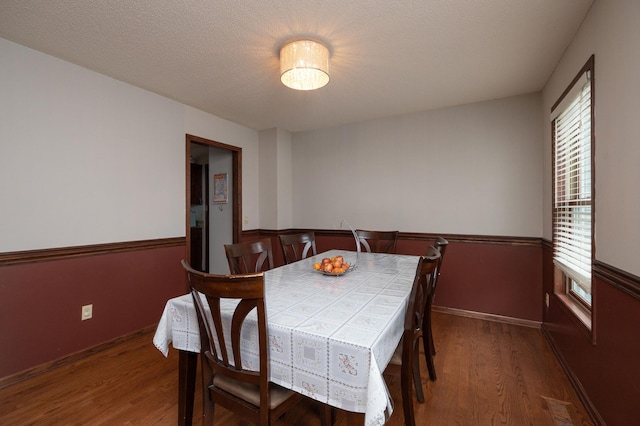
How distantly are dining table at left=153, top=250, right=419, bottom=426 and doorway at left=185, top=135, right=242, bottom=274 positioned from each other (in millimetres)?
2336

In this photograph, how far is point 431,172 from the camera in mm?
3314

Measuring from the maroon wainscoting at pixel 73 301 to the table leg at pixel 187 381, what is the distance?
1524 mm

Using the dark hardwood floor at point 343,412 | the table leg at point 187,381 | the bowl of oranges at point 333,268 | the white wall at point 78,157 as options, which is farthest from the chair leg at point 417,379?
the white wall at point 78,157

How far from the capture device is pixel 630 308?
4.08ft

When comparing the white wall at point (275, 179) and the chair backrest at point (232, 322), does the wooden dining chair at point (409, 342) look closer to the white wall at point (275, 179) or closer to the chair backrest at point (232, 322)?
the chair backrest at point (232, 322)

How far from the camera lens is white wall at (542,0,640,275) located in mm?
1223

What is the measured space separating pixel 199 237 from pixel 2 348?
9.07ft

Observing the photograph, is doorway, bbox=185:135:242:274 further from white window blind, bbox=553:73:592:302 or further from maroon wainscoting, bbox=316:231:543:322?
white window blind, bbox=553:73:592:302

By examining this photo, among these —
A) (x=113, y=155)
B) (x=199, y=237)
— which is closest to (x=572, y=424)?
(x=113, y=155)

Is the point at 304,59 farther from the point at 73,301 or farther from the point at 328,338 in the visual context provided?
the point at 73,301

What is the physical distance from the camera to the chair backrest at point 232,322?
0.97m

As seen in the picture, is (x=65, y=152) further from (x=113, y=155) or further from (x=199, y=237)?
(x=199, y=237)

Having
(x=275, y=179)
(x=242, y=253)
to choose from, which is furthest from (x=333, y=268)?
(x=275, y=179)

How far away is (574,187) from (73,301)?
3.81 meters
